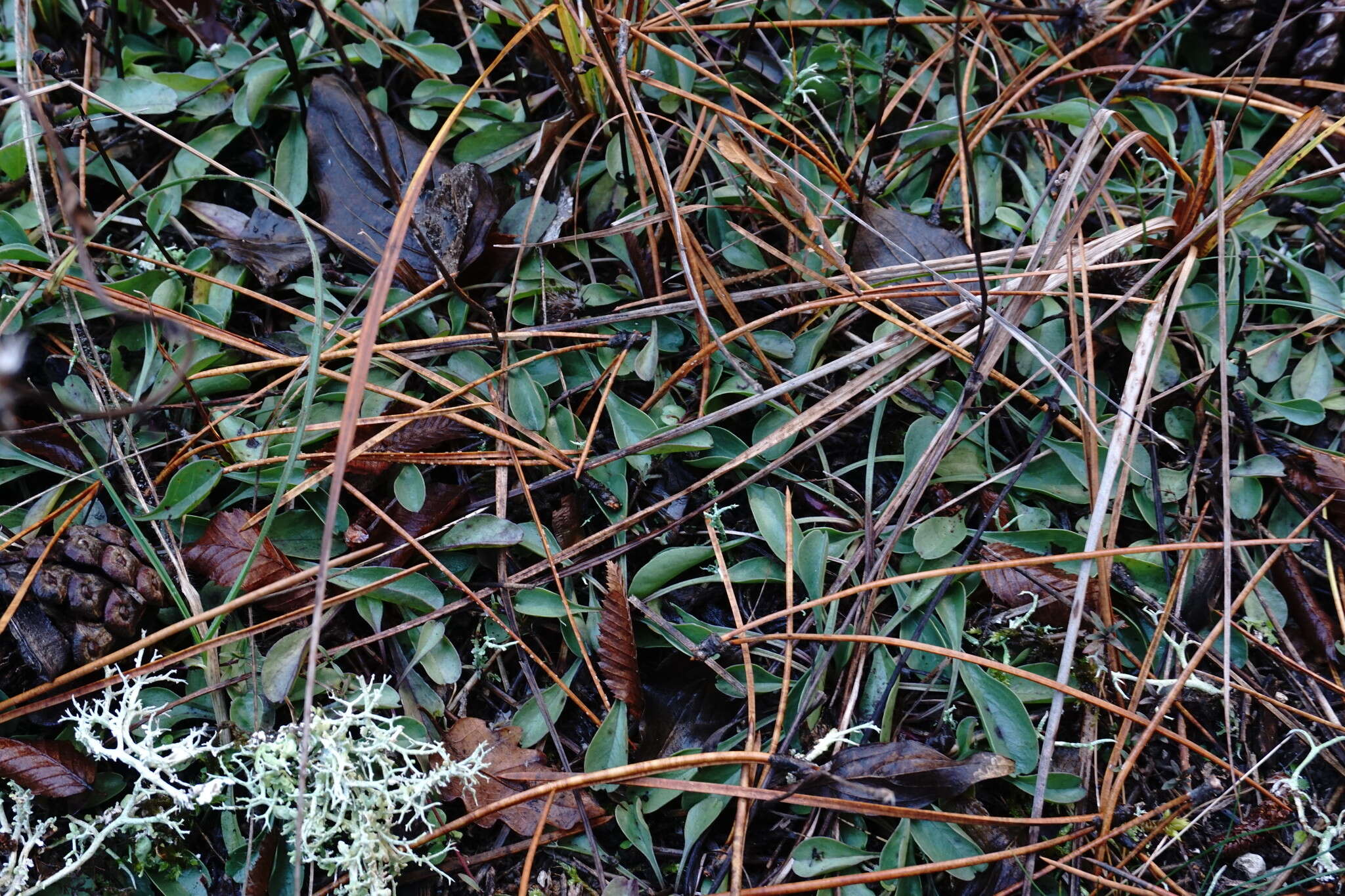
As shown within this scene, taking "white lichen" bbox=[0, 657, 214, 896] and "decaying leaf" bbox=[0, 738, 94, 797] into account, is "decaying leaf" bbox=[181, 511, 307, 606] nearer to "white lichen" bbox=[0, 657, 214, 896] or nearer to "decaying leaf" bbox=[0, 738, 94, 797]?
"white lichen" bbox=[0, 657, 214, 896]

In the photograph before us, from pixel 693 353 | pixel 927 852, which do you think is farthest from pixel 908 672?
pixel 693 353

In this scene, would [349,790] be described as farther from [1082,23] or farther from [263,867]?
[1082,23]

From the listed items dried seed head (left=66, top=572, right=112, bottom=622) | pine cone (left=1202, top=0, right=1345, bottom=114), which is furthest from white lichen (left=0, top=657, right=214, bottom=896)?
pine cone (left=1202, top=0, right=1345, bottom=114)

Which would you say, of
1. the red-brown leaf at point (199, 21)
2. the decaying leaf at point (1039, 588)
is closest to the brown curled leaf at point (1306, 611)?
the decaying leaf at point (1039, 588)

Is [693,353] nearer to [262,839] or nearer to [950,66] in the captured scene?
[950,66]

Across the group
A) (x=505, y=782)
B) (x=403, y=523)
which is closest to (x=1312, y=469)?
(x=505, y=782)
